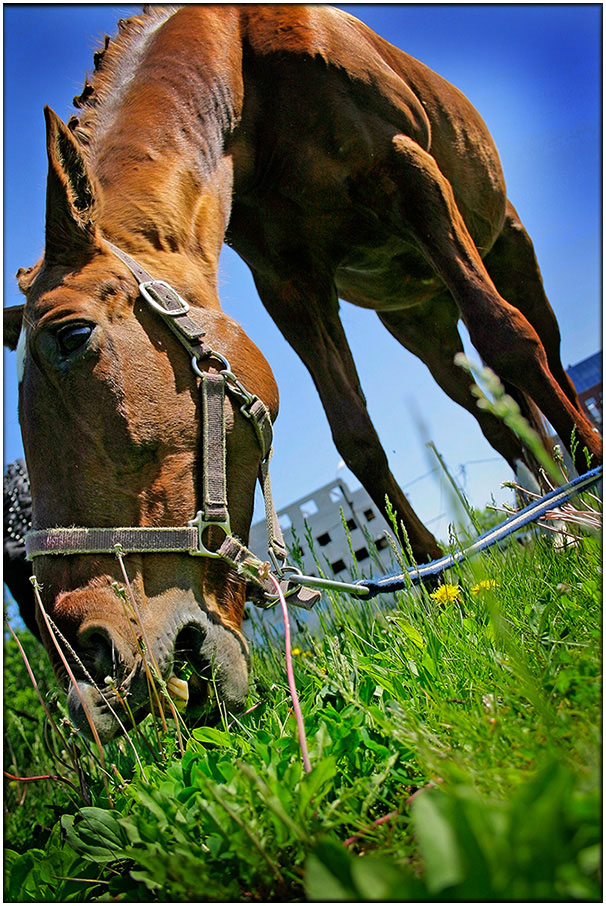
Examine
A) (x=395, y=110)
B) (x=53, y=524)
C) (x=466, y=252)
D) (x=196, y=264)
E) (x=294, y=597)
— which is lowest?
(x=294, y=597)

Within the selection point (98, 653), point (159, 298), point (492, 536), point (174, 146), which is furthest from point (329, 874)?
point (174, 146)

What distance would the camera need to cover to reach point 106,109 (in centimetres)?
294

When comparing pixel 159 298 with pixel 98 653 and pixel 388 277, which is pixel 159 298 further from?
pixel 388 277

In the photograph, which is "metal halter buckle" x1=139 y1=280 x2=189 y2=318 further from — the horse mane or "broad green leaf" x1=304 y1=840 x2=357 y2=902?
"broad green leaf" x1=304 y1=840 x2=357 y2=902

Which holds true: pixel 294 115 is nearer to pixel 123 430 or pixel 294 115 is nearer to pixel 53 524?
pixel 123 430

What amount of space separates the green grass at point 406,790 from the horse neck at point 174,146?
1.90 metres

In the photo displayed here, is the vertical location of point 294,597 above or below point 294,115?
below

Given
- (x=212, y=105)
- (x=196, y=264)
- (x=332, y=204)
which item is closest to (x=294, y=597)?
(x=196, y=264)

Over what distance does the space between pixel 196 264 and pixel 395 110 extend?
1.48 meters

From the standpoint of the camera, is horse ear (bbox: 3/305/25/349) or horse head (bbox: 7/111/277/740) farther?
horse ear (bbox: 3/305/25/349)

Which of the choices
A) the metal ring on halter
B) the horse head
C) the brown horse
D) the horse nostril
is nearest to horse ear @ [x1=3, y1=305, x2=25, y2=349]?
the brown horse

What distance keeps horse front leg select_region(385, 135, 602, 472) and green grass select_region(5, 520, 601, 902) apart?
1.23m

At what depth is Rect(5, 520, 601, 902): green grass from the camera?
0.50 meters

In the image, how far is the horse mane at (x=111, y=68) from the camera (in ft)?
9.51
